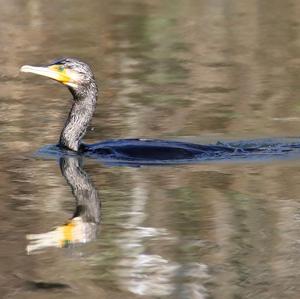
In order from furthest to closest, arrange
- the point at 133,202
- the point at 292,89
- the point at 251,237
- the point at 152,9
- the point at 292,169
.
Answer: the point at 152,9, the point at 292,89, the point at 292,169, the point at 133,202, the point at 251,237

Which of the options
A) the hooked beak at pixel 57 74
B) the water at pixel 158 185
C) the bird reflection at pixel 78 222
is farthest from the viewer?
the hooked beak at pixel 57 74

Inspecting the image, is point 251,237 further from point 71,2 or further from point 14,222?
point 71,2

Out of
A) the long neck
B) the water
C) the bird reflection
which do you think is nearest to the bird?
the long neck

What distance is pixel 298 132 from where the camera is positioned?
12750 millimetres

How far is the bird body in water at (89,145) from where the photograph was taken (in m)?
11.4

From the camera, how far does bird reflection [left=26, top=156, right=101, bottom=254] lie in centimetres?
852

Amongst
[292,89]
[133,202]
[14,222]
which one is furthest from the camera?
[292,89]

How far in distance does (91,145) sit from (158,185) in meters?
2.01

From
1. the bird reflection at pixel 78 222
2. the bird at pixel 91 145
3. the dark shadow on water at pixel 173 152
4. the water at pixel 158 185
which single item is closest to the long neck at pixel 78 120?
the bird at pixel 91 145

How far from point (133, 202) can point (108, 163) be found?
1.74m

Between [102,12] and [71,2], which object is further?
[71,2]

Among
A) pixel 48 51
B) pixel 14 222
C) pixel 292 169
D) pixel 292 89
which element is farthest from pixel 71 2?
pixel 14 222

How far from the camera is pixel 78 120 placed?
12.4m

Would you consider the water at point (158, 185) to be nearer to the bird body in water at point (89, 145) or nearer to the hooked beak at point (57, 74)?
the bird body in water at point (89, 145)
